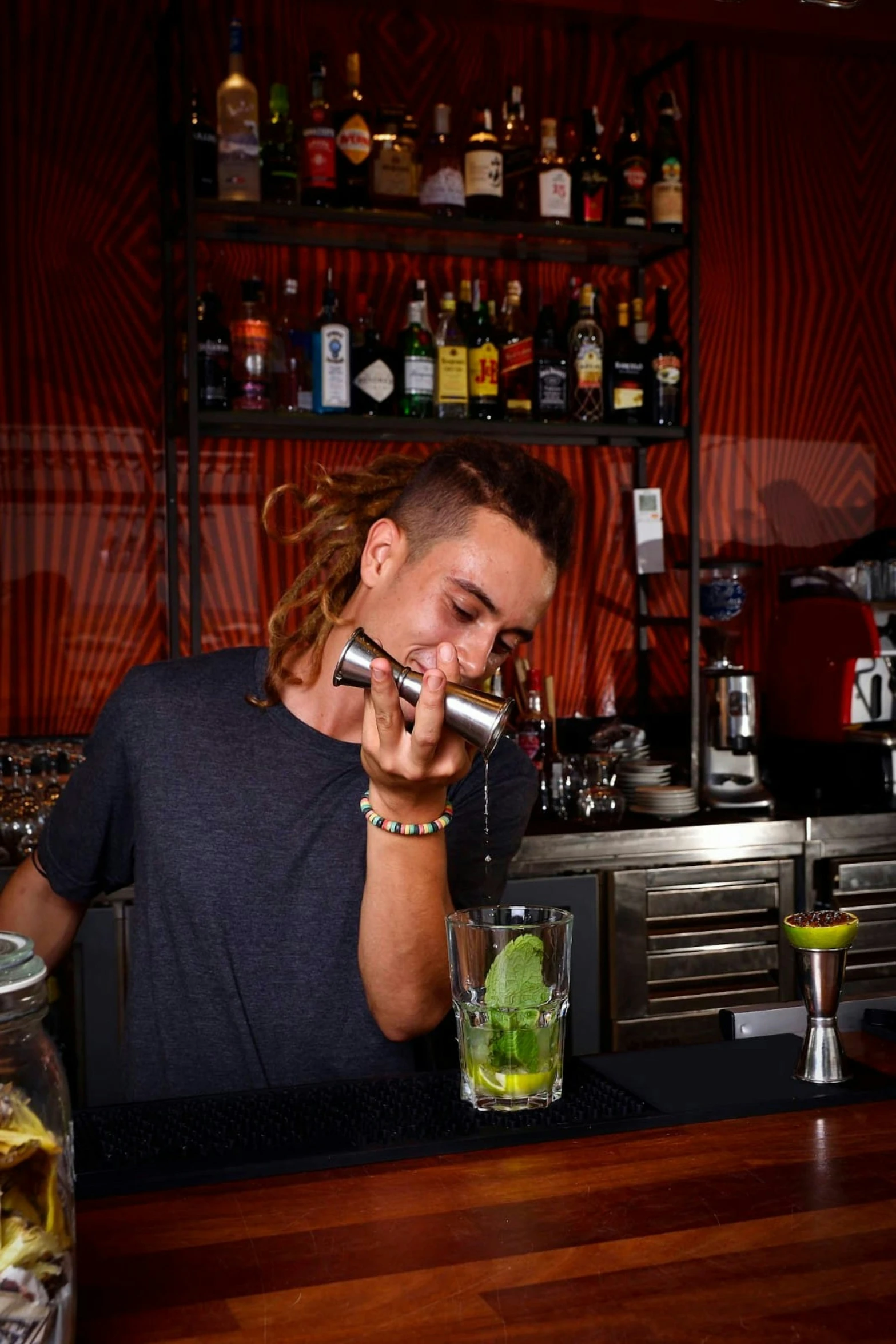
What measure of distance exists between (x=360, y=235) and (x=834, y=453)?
158cm

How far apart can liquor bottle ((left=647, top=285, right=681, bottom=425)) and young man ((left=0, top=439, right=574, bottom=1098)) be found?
6.38 feet

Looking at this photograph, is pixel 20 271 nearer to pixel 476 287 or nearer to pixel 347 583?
pixel 476 287

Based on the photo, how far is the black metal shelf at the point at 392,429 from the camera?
319 cm

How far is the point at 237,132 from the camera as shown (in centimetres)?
324

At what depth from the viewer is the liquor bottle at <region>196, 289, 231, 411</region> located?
3182 millimetres

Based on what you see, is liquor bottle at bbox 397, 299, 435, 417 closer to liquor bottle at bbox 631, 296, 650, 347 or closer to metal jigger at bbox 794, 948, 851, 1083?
liquor bottle at bbox 631, 296, 650, 347

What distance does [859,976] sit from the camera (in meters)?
3.26

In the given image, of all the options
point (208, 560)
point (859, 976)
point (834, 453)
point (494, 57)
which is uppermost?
point (494, 57)

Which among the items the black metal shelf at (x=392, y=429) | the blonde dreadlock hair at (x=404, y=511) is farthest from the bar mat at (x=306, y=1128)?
the black metal shelf at (x=392, y=429)

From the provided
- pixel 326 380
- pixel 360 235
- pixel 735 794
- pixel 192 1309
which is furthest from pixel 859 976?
pixel 192 1309

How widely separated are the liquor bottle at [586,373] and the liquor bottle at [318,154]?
0.71 meters

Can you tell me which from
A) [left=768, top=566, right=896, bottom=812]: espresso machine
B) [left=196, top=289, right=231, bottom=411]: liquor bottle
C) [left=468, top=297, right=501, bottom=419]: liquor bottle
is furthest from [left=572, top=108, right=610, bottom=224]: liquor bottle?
[left=768, top=566, right=896, bottom=812]: espresso machine

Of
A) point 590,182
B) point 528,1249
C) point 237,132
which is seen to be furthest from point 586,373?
point 528,1249

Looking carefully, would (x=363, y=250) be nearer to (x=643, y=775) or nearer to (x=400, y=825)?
(x=643, y=775)
